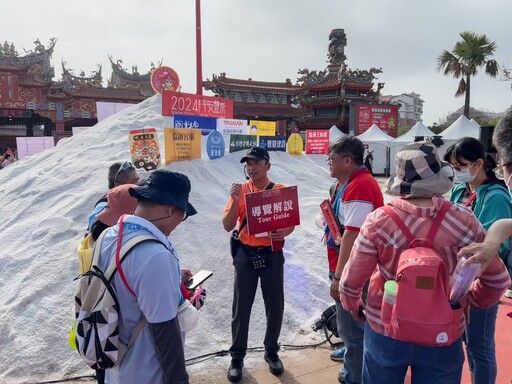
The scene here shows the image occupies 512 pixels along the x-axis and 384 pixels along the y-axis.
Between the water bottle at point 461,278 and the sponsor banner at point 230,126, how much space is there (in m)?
9.08

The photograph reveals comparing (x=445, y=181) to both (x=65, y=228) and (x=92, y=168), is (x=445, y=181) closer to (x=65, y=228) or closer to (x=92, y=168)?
(x=65, y=228)

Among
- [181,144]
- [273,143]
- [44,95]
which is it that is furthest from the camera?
[44,95]

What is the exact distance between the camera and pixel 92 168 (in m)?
7.59

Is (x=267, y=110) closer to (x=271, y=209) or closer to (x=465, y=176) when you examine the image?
(x=271, y=209)

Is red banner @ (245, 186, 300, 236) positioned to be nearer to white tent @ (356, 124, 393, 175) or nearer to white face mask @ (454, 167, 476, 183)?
white face mask @ (454, 167, 476, 183)

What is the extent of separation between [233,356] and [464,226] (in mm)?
2385

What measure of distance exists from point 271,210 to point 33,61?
32.6 meters

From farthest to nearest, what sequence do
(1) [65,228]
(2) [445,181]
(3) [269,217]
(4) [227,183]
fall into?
(4) [227,183], (1) [65,228], (3) [269,217], (2) [445,181]

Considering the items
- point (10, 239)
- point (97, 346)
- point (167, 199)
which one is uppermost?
point (167, 199)

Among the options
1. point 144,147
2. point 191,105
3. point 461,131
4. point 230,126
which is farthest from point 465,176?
point 461,131

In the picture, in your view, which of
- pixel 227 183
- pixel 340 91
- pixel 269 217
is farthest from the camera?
pixel 340 91

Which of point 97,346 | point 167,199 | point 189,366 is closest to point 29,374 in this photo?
point 189,366

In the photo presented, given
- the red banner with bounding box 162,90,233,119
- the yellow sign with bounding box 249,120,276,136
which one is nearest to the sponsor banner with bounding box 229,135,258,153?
the red banner with bounding box 162,90,233,119

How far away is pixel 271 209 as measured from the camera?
3332mm
